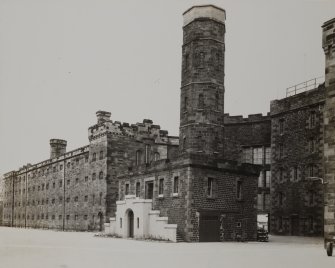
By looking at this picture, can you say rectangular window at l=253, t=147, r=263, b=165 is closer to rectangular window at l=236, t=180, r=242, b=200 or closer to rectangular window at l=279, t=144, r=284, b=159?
rectangular window at l=279, t=144, r=284, b=159

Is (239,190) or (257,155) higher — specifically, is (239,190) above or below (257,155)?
below

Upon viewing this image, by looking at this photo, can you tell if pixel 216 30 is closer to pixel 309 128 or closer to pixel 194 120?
pixel 194 120

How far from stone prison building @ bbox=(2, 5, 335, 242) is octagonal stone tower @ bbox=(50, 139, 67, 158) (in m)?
3.55

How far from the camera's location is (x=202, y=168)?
32.6m

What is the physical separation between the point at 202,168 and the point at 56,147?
37.6 m

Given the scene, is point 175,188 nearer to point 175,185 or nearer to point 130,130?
point 175,185

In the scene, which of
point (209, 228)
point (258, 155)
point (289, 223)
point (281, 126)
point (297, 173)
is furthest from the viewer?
point (258, 155)

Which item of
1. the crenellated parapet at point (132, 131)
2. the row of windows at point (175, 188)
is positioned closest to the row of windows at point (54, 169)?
the crenellated parapet at point (132, 131)

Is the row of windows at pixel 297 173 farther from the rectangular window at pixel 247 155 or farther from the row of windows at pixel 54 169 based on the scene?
the row of windows at pixel 54 169

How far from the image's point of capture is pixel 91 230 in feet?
159

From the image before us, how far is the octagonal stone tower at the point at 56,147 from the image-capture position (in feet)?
217

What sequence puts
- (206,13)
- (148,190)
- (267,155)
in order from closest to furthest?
(148,190), (206,13), (267,155)

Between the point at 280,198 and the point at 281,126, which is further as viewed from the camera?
the point at 281,126

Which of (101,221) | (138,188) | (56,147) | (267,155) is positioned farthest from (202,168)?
(56,147)
